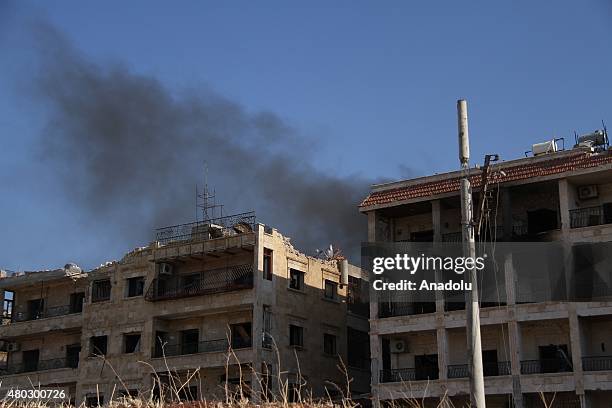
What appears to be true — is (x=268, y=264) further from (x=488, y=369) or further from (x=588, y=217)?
(x=588, y=217)

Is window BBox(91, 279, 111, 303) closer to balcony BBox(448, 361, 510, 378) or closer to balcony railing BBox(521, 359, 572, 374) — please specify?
balcony BBox(448, 361, 510, 378)

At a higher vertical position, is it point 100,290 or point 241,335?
point 100,290

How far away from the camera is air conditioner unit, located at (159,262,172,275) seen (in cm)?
5003

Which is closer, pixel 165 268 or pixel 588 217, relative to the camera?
pixel 588 217

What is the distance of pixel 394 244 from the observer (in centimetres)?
4434

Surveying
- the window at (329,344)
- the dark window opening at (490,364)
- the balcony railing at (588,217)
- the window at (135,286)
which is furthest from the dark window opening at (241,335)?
the balcony railing at (588,217)

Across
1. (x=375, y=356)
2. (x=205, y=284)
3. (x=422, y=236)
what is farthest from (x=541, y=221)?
(x=205, y=284)

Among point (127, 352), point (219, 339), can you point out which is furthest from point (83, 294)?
point (219, 339)

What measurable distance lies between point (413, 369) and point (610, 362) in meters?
9.17

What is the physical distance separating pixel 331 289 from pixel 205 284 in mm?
7487

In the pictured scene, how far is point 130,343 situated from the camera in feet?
168

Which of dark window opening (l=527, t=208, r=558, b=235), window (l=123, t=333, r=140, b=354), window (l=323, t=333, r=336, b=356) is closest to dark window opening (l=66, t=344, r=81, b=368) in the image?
window (l=123, t=333, r=140, b=354)

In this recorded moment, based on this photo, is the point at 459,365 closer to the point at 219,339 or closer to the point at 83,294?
the point at 219,339

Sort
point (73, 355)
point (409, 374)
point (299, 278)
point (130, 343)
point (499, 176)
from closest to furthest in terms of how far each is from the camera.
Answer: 1. point (499, 176)
2. point (409, 374)
3. point (299, 278)
4. point (130, 343)
5. point (73, 355)
